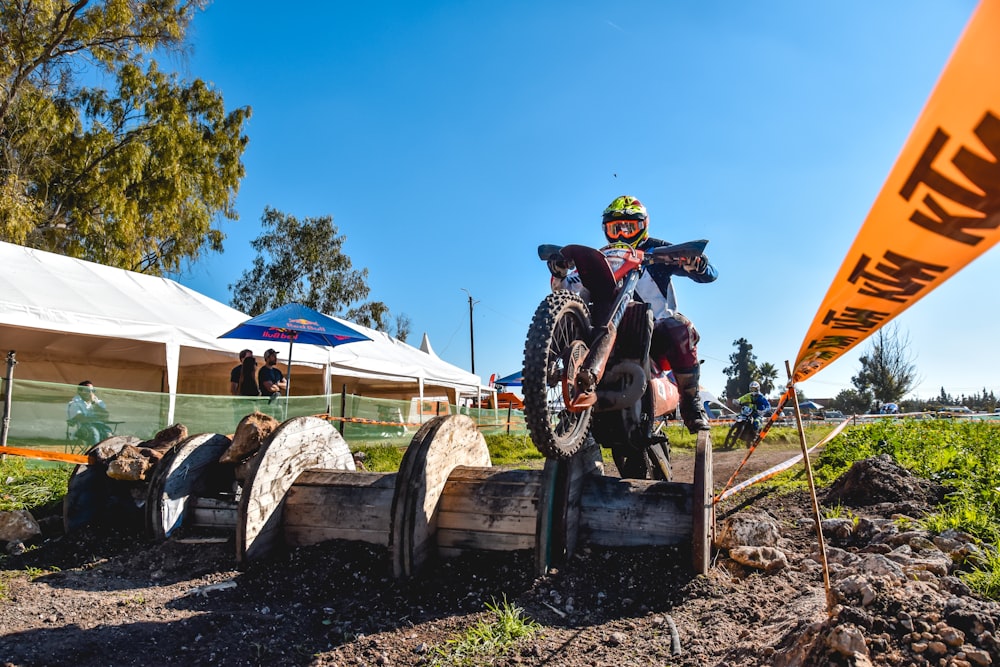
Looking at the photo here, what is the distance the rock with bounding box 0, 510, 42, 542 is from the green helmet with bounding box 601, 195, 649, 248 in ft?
16.6

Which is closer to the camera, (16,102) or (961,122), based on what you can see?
(961,122)

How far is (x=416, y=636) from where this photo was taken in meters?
3.04

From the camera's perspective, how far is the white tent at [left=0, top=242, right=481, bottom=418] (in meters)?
10.9

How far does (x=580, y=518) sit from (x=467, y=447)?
1.02 metres

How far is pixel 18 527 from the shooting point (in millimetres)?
4875

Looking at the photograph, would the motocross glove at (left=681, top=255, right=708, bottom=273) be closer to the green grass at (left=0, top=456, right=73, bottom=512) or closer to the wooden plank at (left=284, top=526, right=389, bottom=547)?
the wooden plank at (left=284, top=526, right=389, bottom=547)

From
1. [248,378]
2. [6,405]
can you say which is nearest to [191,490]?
[6,405]

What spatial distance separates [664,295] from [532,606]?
7.68 ft

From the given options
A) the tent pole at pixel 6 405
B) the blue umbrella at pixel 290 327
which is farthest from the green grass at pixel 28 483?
the blue umbrella at pixel 290 327

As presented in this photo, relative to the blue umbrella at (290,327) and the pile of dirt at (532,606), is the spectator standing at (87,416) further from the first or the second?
the pile of dirt at (532,606)

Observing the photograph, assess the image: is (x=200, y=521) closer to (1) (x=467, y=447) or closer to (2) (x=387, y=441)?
(1) (x=467, y=447)

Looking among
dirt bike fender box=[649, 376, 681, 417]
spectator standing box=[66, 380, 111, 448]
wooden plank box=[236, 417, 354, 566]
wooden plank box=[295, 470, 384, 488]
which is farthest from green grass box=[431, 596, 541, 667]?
spectator standing box=[66, 380, 111, 448]

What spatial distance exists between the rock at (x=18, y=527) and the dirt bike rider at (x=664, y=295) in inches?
179

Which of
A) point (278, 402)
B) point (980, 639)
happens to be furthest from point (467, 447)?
point (278, 402)
